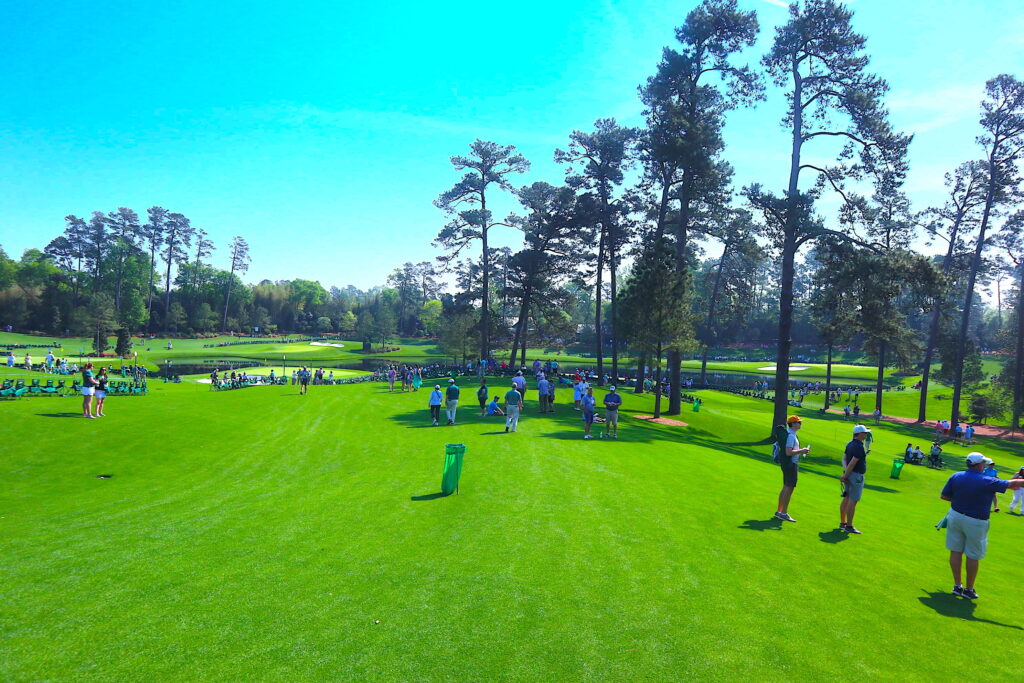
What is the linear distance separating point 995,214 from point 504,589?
49.4 m

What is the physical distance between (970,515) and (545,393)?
19918 mm

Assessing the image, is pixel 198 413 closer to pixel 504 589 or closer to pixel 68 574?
pixel 68 574

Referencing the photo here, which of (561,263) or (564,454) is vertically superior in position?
(561,263)

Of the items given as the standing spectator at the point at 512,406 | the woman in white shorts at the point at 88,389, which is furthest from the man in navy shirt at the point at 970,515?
the woman in white shorts at the point at 88,389

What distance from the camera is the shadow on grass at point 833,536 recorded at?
393 inches

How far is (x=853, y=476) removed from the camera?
10.5m

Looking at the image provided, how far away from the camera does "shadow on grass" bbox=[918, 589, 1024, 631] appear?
23.5 ft

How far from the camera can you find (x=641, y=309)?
29.1m

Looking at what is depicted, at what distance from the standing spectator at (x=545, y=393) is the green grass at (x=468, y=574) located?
982 cm

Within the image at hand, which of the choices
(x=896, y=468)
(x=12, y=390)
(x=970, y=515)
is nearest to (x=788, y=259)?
(x=896, y=468)

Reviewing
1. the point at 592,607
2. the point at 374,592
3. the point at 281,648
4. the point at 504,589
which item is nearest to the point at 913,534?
the point at 592,607

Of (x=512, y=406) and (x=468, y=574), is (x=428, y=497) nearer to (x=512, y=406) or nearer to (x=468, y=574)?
→ (x=468, y=574)

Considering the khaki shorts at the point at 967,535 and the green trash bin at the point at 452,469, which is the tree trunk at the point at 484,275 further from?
the khaki shorts at the point at 967,535

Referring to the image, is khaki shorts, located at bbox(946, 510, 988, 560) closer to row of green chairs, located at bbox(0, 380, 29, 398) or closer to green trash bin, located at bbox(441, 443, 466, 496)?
green trash bin, located at bbox(441, 443, 466, 496)
